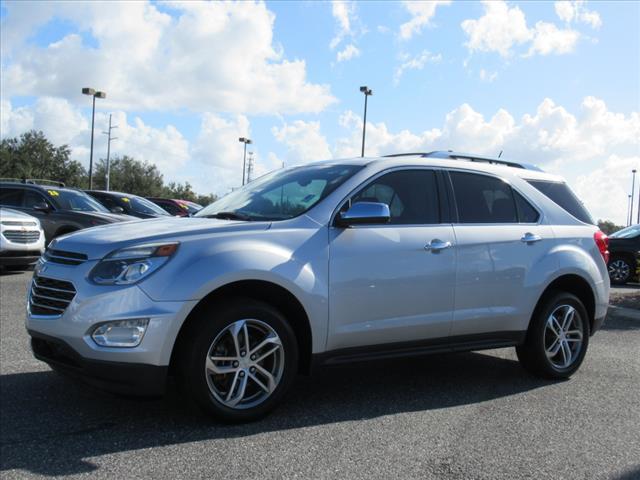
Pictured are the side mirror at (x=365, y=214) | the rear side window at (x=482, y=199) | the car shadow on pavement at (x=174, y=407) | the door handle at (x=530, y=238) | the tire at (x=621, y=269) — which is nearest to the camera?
the car shadow on pavement at (x=174, y=407)

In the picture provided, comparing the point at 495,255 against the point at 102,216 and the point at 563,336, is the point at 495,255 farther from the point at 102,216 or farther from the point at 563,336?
the point at 102,216

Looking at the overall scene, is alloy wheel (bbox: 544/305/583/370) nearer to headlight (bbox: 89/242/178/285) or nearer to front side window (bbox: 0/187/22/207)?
headlight (bbox: 89/242/178/285)

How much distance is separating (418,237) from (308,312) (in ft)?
3.49

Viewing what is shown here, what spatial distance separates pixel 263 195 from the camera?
16.1 feet

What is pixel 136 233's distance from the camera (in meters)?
4.05

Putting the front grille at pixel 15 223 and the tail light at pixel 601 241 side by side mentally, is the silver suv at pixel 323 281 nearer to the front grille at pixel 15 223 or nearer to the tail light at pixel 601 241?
the tail light at pixel 601 241

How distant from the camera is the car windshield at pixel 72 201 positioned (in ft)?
42.8

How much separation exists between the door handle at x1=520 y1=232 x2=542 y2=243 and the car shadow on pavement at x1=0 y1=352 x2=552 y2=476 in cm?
120

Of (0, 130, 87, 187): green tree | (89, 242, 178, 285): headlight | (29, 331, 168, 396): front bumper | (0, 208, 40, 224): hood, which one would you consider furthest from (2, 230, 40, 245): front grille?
(0, 130, 87, 187): green tree

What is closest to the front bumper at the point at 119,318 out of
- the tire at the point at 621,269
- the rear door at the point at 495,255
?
the rear door at the point at 495,255

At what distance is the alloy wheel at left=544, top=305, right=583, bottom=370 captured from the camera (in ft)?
17.8

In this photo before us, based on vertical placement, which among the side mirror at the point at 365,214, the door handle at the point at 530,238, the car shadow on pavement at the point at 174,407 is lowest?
the car shadow on pavement at the point at 174,407

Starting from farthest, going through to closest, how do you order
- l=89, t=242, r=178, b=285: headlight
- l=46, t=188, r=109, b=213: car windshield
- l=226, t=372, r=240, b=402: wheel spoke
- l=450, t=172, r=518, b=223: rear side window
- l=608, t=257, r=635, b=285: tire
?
1. l=608, t=257, r=635, b=285: tire
2. l=46, t=188, r=109, b=213: car windshield
3. l=450, t=172, r=518, b=223: rear side window
4. l=226, t=372, r=240, b=402: wheel spoke
5. l=89, t=242, r=178, b=285: headlight

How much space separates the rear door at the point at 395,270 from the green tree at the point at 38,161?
2677 inches
